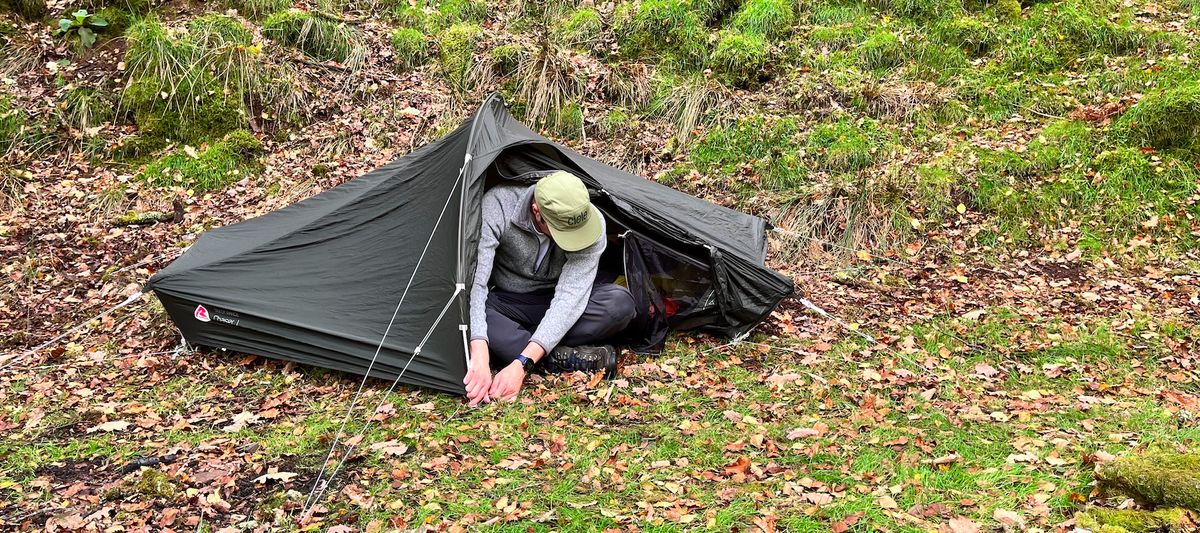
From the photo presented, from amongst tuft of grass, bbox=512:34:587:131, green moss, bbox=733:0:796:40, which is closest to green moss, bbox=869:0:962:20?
green moss, bbox=733:0:796:40

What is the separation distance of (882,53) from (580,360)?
5.85 meters

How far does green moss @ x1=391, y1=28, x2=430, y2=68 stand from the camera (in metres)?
9.29

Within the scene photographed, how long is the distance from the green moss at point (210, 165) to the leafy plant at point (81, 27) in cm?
171

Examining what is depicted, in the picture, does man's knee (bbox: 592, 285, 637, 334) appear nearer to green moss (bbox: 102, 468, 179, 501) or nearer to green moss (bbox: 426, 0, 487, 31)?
green moss (bbox: 102, 468, 179, 501)

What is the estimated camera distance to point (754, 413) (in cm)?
458

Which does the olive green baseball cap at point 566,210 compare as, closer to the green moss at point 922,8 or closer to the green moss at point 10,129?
the green moss at point 10,129

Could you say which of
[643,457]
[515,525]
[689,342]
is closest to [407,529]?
[515,525]

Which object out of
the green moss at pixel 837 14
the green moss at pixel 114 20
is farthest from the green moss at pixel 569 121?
the green moss at pixel 114 20

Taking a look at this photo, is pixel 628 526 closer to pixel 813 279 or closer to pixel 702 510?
pixel 702 510

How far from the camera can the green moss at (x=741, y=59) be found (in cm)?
905

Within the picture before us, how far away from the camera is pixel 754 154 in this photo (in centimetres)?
816

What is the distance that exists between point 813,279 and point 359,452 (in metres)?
3.84

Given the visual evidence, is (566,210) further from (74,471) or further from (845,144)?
(845,144)

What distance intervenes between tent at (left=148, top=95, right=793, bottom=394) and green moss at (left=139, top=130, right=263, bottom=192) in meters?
2.30
